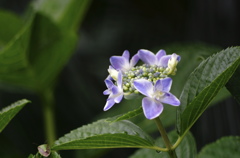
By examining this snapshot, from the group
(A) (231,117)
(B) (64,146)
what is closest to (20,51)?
(B) (64,146)

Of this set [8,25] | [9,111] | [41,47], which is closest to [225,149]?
[9,111]

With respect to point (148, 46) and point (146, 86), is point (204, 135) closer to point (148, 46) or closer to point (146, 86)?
point (148, 46)

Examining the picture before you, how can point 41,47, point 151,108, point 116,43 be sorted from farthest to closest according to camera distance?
point 116,43 → point 41,47 → point 151,108

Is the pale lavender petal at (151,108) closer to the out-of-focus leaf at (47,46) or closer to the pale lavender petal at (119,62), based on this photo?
the pale lavender petal at (119,62)

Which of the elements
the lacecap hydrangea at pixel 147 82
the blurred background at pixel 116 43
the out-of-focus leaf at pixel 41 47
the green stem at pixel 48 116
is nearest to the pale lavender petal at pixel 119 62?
the lacecap hydrangea at pixel 147 82

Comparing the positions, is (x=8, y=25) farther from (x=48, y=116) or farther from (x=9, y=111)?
(x=9, y=111)

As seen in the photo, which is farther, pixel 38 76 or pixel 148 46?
pixel 148 46

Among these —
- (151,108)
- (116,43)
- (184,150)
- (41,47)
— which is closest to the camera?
(151,108)
